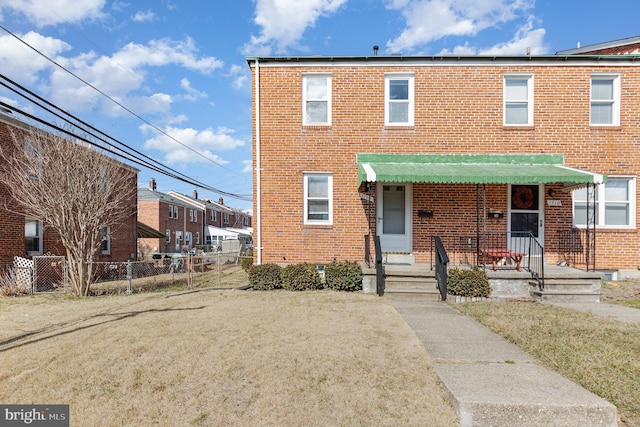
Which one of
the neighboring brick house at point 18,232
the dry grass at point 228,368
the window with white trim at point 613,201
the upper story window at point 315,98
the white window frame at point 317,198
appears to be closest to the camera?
the dry grass at point 228,368

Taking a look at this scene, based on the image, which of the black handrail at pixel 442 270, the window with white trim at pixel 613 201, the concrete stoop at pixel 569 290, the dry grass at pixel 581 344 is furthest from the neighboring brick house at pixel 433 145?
the dry grass at pixel 581 344

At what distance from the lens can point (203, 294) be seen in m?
9.10

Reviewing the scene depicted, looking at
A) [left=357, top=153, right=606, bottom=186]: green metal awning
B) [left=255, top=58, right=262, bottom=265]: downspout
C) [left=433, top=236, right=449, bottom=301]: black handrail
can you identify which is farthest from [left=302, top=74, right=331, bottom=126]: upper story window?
[left=433, top=236, right=449, bottom=301]: black handrail

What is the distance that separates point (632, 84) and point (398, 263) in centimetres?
846

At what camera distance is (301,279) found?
9.02 meters

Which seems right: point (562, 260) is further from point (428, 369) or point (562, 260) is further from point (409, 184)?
point (428, 369)

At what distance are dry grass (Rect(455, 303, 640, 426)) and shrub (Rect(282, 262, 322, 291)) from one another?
352cm

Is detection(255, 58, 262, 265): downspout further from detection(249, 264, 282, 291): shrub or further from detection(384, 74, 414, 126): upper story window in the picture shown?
detection(384, 74, 414, 126): upper story window

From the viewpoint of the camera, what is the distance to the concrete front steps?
26.1 feet

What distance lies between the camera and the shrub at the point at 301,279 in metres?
9.02

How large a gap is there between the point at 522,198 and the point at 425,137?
3.29 meters

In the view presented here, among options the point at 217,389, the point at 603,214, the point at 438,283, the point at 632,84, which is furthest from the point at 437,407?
the point at 632,84

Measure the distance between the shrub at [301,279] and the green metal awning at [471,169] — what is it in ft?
8.95

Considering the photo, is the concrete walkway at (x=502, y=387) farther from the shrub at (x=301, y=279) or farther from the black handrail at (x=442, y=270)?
the shrub at (x=301, y=279)
